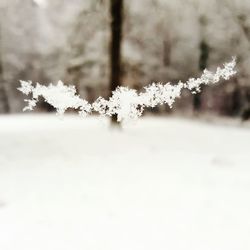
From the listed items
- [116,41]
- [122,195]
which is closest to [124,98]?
[122,195]

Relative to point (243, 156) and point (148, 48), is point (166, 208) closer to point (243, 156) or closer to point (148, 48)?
point (243, 156)

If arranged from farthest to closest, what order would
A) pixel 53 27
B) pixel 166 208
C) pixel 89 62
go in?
pixel 53 27, pixel 89 62, pixel 166 208

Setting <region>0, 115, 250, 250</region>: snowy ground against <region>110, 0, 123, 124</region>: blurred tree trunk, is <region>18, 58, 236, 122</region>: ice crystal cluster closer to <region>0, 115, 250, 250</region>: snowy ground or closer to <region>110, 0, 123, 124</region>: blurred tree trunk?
<region>0, 115, 250, 250</region>: snowy ground

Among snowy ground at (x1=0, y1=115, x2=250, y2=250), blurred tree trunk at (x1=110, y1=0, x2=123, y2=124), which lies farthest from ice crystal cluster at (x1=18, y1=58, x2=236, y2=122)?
blurred tree trunk at (x1=110, y1=0, x2=123, y2=124)

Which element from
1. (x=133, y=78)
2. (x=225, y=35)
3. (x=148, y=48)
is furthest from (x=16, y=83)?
(x=225, y=35)

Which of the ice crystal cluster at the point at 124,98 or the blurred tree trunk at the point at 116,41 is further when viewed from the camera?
the blurred tree trunk at the point at 116,41

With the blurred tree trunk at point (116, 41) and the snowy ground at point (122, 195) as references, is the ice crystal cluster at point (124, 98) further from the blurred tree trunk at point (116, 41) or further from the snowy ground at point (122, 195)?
the blurred tree trunk at point (116, 41)

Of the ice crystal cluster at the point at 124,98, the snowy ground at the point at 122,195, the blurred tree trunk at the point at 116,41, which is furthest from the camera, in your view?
the blurred tree trunk at the point at 116,41

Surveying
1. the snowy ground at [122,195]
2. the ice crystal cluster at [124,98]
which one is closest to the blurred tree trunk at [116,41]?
the snowy ground at [122,195]
